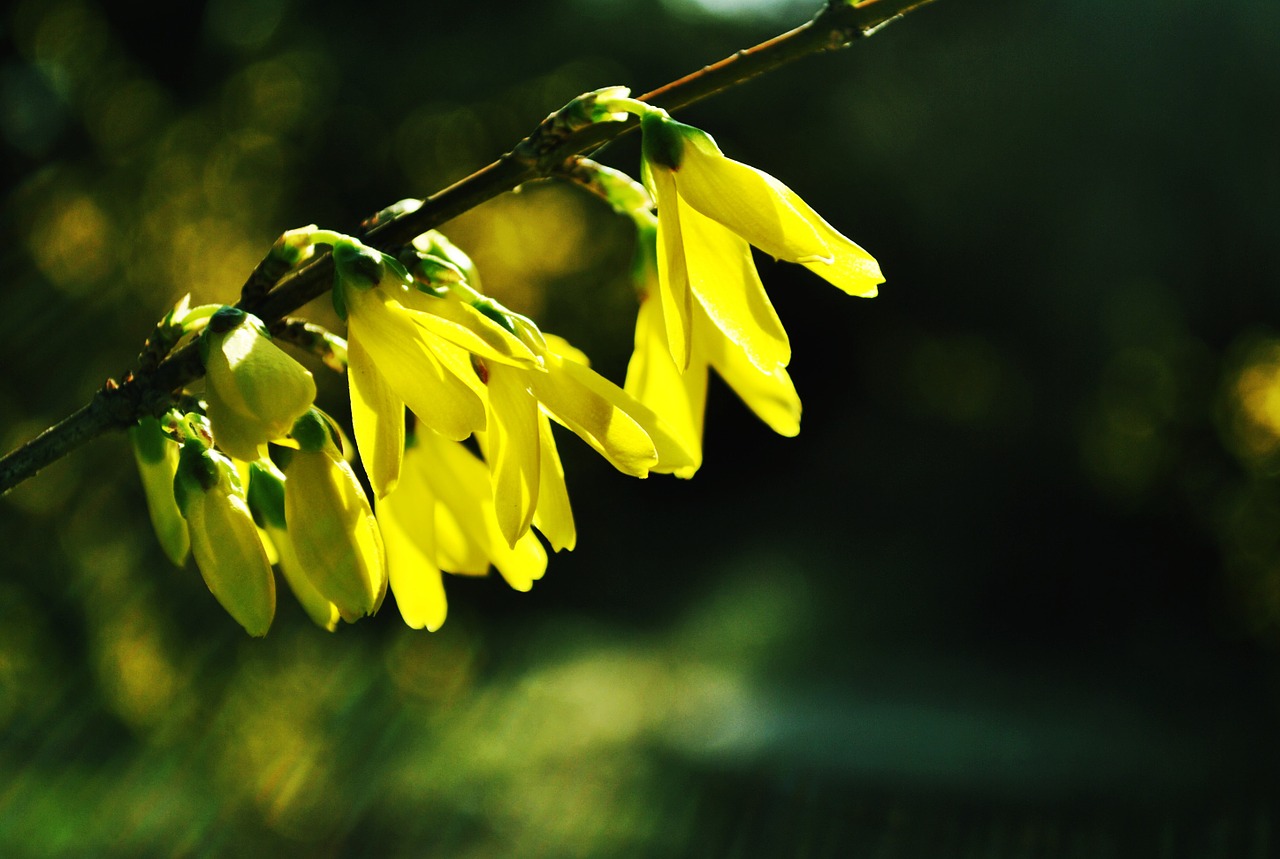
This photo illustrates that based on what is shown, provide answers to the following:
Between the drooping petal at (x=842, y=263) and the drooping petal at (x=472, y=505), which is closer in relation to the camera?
the drooping petal at (x=842, y=263)

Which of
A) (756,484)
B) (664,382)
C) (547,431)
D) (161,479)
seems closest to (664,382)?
(664,382)

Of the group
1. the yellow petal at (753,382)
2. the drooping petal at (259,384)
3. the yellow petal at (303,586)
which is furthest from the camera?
the yellow petal at (753,382)

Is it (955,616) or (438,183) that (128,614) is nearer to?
(438,183)

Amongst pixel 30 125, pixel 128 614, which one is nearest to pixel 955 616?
pixel 128 614

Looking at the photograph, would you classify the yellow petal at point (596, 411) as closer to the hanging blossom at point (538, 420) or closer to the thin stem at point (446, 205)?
the hanging blossom at point (538, 420)

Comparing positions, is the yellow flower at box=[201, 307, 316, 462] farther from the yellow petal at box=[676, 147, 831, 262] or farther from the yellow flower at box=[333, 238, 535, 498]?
the yellow petal at box=[676, 147, 831, 262]

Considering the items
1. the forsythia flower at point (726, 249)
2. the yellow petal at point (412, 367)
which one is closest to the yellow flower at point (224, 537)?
the yellow petal at point (412, 367)

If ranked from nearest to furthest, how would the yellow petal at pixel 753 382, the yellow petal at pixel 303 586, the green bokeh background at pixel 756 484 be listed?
the yellow petal at pixel 303 586
the yellow petal at pixel 753 382
the green bokeh background at pixel 756 484
